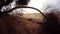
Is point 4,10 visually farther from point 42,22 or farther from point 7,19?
point 42,22

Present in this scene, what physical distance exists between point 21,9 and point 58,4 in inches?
10.6

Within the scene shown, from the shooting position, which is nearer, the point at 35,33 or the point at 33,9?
the point at 35,33

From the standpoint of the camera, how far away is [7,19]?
2.58 ft

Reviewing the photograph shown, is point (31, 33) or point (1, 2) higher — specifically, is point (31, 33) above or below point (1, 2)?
below

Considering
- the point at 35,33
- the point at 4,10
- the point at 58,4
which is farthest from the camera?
the point at 58,4

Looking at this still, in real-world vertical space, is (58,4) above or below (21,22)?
above

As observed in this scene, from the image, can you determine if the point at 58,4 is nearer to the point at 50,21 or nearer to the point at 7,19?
the point at 50,21

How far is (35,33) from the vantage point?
2.36 ft

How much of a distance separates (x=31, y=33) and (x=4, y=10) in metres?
0.24

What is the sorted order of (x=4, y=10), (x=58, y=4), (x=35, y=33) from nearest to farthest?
(x=35, y=33) < (x=4, y=10) < (x=58, y=4)

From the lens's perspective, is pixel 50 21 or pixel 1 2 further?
pixel 1 2

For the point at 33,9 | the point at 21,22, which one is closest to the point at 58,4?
the point at 33,9

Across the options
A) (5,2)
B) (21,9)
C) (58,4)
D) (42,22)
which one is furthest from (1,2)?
(58,4)

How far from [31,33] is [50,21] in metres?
0.13
